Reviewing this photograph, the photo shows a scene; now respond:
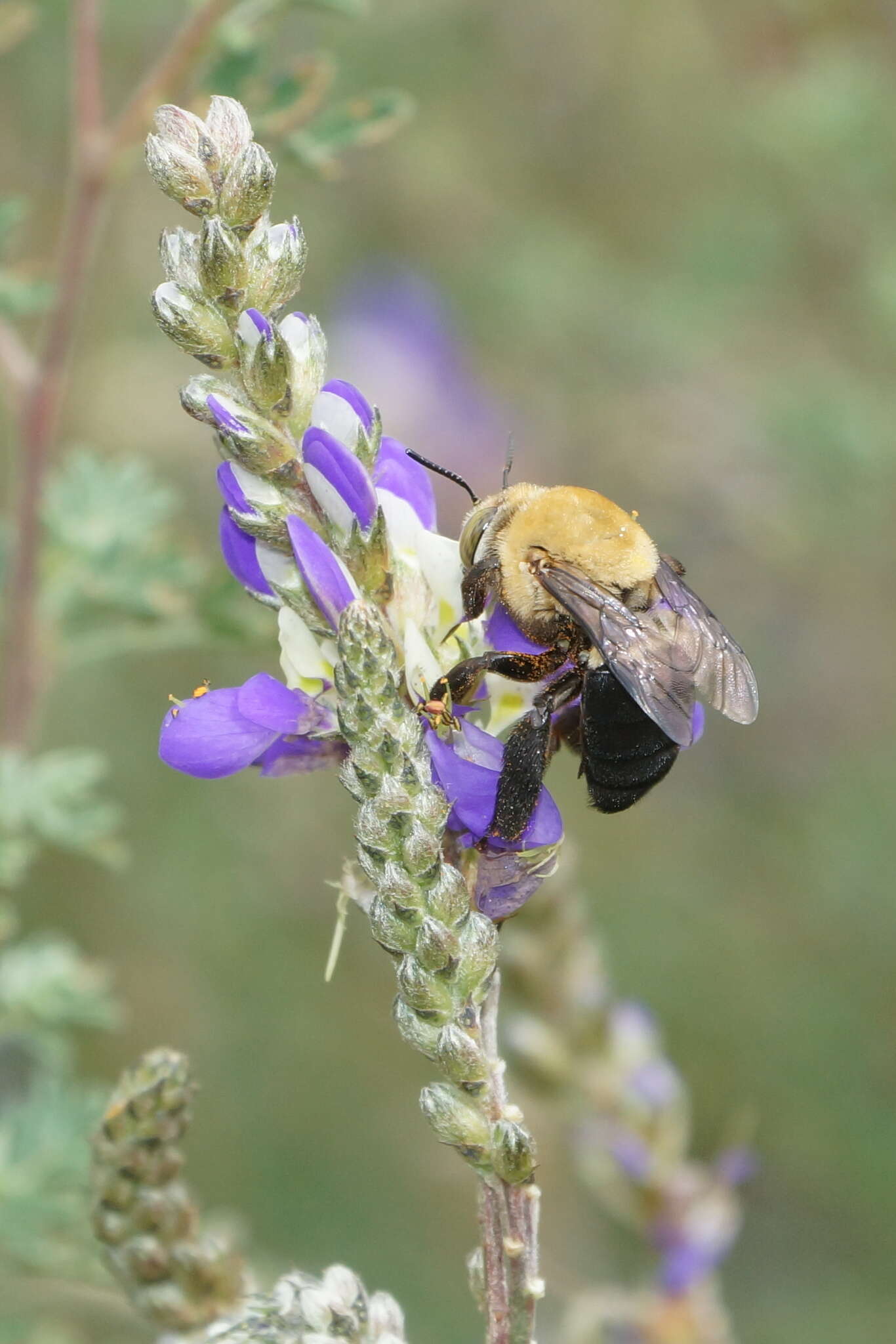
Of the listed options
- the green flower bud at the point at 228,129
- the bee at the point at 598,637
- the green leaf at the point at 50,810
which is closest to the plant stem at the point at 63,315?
the green leaf at the point at 50,810

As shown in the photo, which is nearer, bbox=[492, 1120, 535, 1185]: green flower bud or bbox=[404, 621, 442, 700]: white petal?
bbox=[492, 1120, 535, 1185]: green flower bud

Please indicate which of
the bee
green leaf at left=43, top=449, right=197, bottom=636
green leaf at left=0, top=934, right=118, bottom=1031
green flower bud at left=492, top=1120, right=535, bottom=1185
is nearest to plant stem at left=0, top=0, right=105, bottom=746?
green leaf at left=43, top=449, right=197, bottom=636


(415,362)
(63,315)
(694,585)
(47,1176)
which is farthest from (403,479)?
(415,362)

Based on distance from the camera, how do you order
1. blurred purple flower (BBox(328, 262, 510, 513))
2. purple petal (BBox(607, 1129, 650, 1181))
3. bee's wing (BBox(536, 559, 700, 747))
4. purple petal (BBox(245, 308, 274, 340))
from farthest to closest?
1. blurred purple flower (BBox(328, 262, 510, 513))
2. purple petal (BBox(607, 1129, 650, 1181))
3. bee's wing (BBox(536, 559, 700, 747))
4. purple petal (BBox(245, 308, 274, 340))

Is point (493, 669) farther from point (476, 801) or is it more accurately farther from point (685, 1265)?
point (685, 1265)

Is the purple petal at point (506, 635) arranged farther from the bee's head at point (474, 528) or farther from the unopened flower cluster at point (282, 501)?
the unopened flower cluster at point (282, 501)

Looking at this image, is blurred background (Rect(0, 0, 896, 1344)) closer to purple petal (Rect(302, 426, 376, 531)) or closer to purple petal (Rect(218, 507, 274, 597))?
purple petal (Rect(218, 507, 274, 597))

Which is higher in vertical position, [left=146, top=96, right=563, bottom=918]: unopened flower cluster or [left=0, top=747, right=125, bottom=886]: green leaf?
[left=0, top=747, right=125, bottom=886]: green leaf

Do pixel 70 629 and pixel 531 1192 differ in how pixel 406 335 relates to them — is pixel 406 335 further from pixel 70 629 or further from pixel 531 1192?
pixel 531 1192
